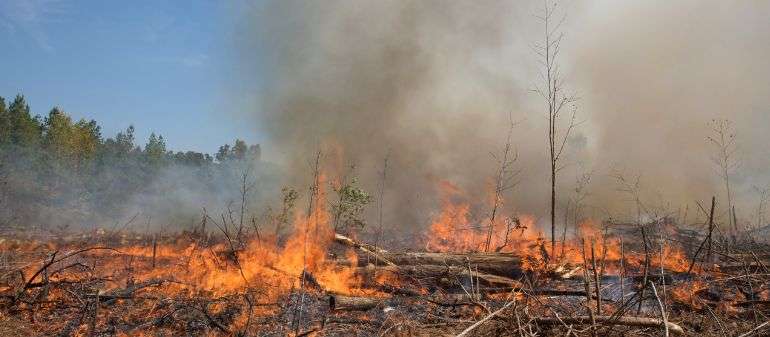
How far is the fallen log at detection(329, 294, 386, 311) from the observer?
9750 mm

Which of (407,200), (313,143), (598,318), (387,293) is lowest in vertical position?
(387,293)

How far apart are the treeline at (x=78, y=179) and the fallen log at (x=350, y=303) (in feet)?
70.3

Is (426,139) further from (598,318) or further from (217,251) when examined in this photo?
(598,318)

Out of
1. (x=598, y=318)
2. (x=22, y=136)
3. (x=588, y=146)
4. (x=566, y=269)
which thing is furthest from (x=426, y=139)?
(x=22, y=136)

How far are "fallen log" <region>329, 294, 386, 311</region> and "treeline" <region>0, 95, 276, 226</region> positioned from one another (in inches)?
844

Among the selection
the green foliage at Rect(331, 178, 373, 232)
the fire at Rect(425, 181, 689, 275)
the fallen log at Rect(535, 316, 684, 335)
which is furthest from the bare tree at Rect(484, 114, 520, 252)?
the fallen log at Rect(535, 316, 684, 335)

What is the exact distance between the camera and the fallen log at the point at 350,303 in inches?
384

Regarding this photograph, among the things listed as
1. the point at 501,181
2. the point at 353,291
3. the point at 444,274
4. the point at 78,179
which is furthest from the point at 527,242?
the point at 78,179

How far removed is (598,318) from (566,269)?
9.34 meters

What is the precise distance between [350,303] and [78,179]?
45.7 metres

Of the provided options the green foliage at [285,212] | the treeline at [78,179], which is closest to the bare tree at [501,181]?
the green foliage at [285,212]

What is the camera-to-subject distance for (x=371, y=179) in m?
38.8

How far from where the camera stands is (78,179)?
44.2 metres

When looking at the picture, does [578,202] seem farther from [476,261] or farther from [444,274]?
[444,274]
